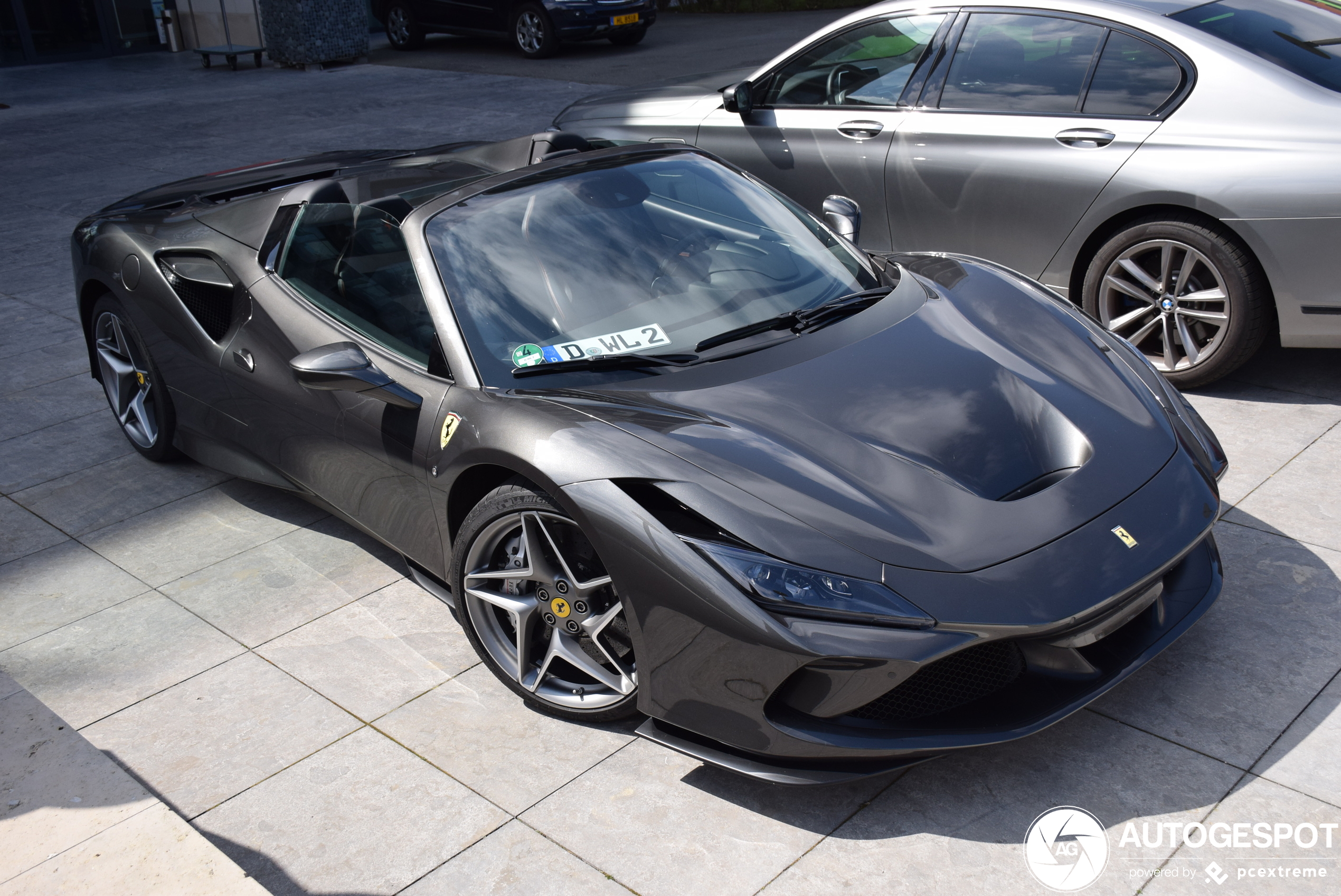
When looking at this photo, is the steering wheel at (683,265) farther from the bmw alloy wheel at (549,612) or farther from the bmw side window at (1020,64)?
the bmw side window at (1020,64)

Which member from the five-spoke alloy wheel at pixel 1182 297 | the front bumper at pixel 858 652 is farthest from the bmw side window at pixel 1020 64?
the front bumper at pixel 858 652

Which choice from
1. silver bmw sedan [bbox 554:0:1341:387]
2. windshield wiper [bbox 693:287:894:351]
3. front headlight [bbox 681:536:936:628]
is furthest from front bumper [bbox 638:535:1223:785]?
silver bmw sedan [bbox 554:0:1341:387]

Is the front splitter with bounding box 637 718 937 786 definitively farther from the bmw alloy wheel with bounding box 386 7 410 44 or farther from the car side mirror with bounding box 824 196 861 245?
the bmw alloy wheel with bounding box 386 7 410 44

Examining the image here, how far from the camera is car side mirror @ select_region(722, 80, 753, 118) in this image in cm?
580

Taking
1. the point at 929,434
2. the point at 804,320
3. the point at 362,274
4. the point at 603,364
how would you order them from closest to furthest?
the point at 929,434 → the point at 603,364 → the point at 804,320 → the point at 362,274

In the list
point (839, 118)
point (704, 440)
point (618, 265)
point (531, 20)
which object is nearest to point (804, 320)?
point (618, 265)

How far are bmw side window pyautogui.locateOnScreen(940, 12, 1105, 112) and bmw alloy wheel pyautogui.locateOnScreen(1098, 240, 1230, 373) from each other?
0.74 metres

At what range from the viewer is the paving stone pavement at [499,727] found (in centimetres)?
262

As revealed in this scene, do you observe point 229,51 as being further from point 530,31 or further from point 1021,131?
point 1021,131

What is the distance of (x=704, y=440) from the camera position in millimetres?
2832

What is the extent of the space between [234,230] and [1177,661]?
3489mm

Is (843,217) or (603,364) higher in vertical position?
(843,217)

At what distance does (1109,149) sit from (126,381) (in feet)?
14.1

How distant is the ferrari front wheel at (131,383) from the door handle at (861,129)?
3.31 meters
